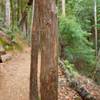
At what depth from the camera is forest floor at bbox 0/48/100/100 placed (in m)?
8.89

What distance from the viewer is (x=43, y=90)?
195 inches

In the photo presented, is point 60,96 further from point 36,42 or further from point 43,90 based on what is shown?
point 43,90

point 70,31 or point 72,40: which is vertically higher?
point 70,31

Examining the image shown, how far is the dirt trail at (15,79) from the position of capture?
8852 millimetres

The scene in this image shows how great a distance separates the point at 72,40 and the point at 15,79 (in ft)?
27.1

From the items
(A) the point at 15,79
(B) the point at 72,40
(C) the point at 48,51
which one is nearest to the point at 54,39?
(C) the point at 48,51

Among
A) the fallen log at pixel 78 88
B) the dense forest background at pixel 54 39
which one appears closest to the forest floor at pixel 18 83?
the fallen log at pixel 78 88

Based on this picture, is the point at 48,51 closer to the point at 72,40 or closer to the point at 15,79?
the point at 15,79

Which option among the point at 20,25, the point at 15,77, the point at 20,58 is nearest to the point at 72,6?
the point at 20,25

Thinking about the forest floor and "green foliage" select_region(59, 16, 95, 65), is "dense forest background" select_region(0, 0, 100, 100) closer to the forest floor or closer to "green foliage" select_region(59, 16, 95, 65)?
"green foliage" select_region(59, 16, 95, 65)

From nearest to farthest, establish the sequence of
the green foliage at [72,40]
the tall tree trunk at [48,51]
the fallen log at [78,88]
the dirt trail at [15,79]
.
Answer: the tall tree trunk at [48,51] → the dirt trail at [15,79] → the fallen log at [78,88] → the green foliage at [72,40]

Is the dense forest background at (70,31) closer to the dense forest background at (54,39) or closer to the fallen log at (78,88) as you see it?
the dense forest background at (54,39)

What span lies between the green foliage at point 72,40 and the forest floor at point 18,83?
17.1 ft

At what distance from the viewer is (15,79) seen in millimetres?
10445
